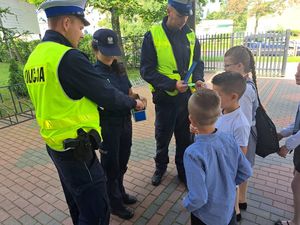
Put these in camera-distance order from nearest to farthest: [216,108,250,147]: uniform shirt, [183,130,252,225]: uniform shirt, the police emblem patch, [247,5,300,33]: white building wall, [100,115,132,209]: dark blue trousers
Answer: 1. [183,130,252,225]: uniform shirt
2. [216,108,250,147]: uniform shirt
3. the police emblem patch
4. [100,115,132,209]: dark blue trousers
5. [247,5,300,33]: white building wall

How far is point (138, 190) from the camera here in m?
3.29

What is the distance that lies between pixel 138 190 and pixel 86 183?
1589 millimetres

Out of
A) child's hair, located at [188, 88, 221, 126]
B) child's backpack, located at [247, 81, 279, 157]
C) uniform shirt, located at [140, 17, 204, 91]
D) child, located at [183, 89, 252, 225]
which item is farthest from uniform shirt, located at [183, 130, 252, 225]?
uniform shirt, located at [140, 17, 204, 91]

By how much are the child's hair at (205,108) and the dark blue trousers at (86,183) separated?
81cm

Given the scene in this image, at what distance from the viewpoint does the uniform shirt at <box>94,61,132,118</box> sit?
2.35 meters

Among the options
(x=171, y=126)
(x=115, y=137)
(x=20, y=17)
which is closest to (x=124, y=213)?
(x=115, y=137)

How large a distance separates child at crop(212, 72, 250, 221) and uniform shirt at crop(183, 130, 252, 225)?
0.91ft

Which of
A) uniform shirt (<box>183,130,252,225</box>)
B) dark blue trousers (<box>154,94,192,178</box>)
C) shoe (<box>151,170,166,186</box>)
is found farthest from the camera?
shoe (<box>151,170,166,186</box>)

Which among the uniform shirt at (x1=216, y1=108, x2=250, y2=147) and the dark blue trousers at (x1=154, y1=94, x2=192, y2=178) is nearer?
the uniform shirt at (x1=216, y1=108, x2=250, y2=147)

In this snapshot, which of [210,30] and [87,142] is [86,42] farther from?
[210,30]

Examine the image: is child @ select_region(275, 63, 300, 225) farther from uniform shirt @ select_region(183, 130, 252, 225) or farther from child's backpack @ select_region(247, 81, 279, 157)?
uniform shirt @ select_region(183, 130, 252, 225)

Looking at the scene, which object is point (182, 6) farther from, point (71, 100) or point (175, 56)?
point (71, 100)

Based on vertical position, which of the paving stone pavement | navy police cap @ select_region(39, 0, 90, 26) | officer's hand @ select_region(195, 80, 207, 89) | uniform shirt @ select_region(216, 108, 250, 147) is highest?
navy police cap @ select_region(39, 0, 90, 26)

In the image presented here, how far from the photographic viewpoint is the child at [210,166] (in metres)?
1.57
